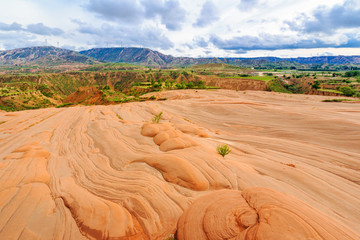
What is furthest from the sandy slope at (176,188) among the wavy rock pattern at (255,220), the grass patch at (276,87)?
the grass patch at (276,87)

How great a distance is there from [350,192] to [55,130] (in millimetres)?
17389

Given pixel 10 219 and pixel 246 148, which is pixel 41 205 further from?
pixel 246 148

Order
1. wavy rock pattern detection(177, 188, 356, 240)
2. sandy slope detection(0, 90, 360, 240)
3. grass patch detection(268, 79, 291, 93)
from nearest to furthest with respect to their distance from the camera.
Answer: wavy rock pattern detection(177, 188, 356, 240) → sandy slope detection(0, 90, 360, 240) → grass patch detection(268, 79, 291, 93)

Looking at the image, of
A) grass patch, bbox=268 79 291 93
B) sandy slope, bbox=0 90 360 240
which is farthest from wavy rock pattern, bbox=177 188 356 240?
grass patch, bbox=268 79 291 93

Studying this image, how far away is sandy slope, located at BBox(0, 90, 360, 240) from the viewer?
402 centimetres

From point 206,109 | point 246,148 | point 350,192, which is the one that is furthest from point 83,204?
point 206,109

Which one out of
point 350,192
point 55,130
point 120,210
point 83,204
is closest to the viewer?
point 120,210

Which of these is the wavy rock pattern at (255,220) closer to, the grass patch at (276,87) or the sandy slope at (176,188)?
the sandy slope at (176,188)

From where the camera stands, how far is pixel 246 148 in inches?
374

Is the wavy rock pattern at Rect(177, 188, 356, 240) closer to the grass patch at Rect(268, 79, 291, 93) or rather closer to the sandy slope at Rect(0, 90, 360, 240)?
the sandy slope at Rect(0, 90, 360, 240)

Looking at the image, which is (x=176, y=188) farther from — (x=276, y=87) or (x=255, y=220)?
(x=276, y=87)

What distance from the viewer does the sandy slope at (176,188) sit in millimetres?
4023

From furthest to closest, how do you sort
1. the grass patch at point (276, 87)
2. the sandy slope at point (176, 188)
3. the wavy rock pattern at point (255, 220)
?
the grass patch at point (276, 87) < the sandy slope at point (176, 188) < the wavy rock pattern at point (255, 220)

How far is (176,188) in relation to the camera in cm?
572
